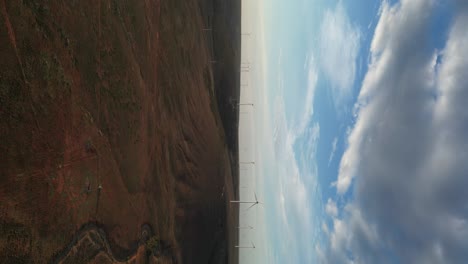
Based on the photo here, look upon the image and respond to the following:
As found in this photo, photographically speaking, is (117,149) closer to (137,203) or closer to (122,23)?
(137,203)

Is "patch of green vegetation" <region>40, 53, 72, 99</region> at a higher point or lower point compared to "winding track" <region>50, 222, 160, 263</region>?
higher

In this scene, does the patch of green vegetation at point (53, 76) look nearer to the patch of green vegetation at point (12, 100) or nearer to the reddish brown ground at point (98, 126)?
the reddish brown ground at point (98, 126)

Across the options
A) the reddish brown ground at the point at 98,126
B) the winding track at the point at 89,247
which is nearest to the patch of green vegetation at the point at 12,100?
the reddish brown ground at the point at 98,126

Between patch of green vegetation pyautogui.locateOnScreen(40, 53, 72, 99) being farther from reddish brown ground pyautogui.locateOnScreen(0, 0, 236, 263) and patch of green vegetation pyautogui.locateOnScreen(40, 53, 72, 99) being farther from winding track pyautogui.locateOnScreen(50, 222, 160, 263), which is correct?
winding track pyautogui.locateOnScreen(50, 222, 160, 263)

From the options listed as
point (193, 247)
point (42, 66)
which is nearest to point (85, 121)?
point (42, 66)

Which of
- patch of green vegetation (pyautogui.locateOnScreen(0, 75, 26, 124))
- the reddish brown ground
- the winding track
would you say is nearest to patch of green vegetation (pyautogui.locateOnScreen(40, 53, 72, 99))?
the reddish brown ground

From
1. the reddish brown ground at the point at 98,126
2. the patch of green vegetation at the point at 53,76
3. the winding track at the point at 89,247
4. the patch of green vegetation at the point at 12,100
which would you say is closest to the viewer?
the patch of green vegetation at the point at 12,100

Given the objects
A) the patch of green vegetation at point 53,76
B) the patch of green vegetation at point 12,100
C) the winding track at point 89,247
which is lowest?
the winding track at point 89,247

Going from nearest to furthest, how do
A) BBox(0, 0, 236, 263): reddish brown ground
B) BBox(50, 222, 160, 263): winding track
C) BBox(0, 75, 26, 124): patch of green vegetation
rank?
BBox(0, 75, 26, 124): patch of green vegetation → BBox(0, 0, 236, 263): reddish brown ground → BBox(50, 222, 160, 263): winding track

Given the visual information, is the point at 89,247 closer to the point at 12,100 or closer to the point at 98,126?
the point at 98,126
